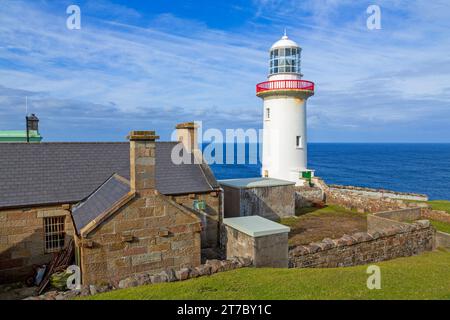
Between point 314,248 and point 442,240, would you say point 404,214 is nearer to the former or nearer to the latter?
point 442,240

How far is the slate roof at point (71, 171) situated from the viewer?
44.8 ft

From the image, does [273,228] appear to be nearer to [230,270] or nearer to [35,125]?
[230,270]

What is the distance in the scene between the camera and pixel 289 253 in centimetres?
1230

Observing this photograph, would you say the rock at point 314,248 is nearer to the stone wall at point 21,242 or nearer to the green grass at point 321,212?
the green grass at point 321,212

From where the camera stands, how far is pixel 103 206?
11641 millimetres

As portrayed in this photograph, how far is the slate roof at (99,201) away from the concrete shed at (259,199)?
27.9 feet

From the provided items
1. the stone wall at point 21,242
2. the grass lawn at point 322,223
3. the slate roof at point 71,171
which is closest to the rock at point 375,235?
the grass lawn at point 322,223

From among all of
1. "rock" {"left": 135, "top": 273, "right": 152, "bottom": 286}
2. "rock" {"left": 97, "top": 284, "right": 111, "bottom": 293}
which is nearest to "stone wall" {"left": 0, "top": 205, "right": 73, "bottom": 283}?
"rock" {"left": 97, "top": 284, "right": 111, "bottom": 293}

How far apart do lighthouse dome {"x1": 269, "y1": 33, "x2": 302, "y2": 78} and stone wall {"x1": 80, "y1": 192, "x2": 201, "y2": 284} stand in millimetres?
19338

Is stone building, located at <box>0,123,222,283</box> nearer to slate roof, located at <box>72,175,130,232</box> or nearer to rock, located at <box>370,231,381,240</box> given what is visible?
slate roof, located at <box>72,175,130,232</box>

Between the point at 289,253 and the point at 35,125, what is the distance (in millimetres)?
20272

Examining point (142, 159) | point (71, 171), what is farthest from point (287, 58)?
point (142, 159)

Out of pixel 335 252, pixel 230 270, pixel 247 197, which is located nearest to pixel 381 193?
pixel 247 197

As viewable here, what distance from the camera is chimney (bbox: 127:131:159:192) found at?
10094 mm
